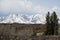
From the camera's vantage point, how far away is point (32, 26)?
19031 millimetres

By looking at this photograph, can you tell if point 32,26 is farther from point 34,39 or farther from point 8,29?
point 34,39

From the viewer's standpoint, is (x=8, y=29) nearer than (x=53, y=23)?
Yes

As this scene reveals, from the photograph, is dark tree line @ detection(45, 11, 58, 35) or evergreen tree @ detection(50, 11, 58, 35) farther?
evergreen tree @ detection(50, 11, 58, 35)

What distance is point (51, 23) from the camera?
19.1 m

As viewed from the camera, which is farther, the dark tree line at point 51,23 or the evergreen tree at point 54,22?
the evergreen tree at point 54,22

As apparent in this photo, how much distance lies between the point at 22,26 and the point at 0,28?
6.18 feet

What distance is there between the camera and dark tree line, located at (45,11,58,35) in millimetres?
18466

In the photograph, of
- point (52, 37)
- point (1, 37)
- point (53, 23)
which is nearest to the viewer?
point (52, 37)

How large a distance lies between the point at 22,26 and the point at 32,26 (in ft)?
3.49

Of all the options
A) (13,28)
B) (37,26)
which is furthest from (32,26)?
(13,28)

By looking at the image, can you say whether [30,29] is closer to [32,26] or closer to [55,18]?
[32,26]

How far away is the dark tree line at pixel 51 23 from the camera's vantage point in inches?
727

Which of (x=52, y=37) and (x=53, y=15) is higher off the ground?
(x=53, y=15)

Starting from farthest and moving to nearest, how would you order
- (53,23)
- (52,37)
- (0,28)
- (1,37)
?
(53,23)
(0,28)
(1,37)
(52,37)
